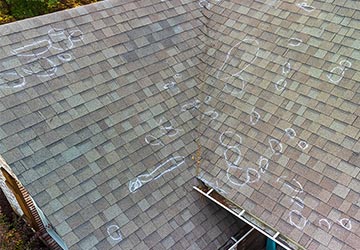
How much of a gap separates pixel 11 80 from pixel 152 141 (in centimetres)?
247

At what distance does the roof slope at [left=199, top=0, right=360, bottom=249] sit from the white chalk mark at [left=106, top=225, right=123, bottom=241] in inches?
71.3

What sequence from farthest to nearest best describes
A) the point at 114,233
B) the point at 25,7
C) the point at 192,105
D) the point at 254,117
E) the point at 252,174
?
the point at 25,7 → the point at 192,105 → the point at 254,117 → the point at 252,174 → the point at 114,233

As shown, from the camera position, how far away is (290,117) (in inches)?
244

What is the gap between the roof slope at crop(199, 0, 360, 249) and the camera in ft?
17.5

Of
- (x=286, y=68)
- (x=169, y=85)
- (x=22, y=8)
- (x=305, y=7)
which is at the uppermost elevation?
(x=305, y=7)

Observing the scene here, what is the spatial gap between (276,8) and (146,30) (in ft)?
8.99

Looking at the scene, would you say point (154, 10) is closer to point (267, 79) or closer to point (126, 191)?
point (267, 79)

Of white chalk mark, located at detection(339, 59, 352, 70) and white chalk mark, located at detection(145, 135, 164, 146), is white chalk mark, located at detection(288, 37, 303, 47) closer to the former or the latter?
→ white chalk mark, located at detection(339, 59, 352, 70)

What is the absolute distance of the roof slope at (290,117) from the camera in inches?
209

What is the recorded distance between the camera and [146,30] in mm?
7309

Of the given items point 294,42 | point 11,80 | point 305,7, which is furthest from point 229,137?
point 11,80

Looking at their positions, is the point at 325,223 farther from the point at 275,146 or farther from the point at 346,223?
the point at 275,146

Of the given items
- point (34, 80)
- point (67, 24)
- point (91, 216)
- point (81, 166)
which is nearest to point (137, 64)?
point (67, 24)

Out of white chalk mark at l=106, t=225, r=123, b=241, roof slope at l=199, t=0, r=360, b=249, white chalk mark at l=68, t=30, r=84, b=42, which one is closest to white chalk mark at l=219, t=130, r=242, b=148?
roof slope at l=199, t=0, r=360, b=249
